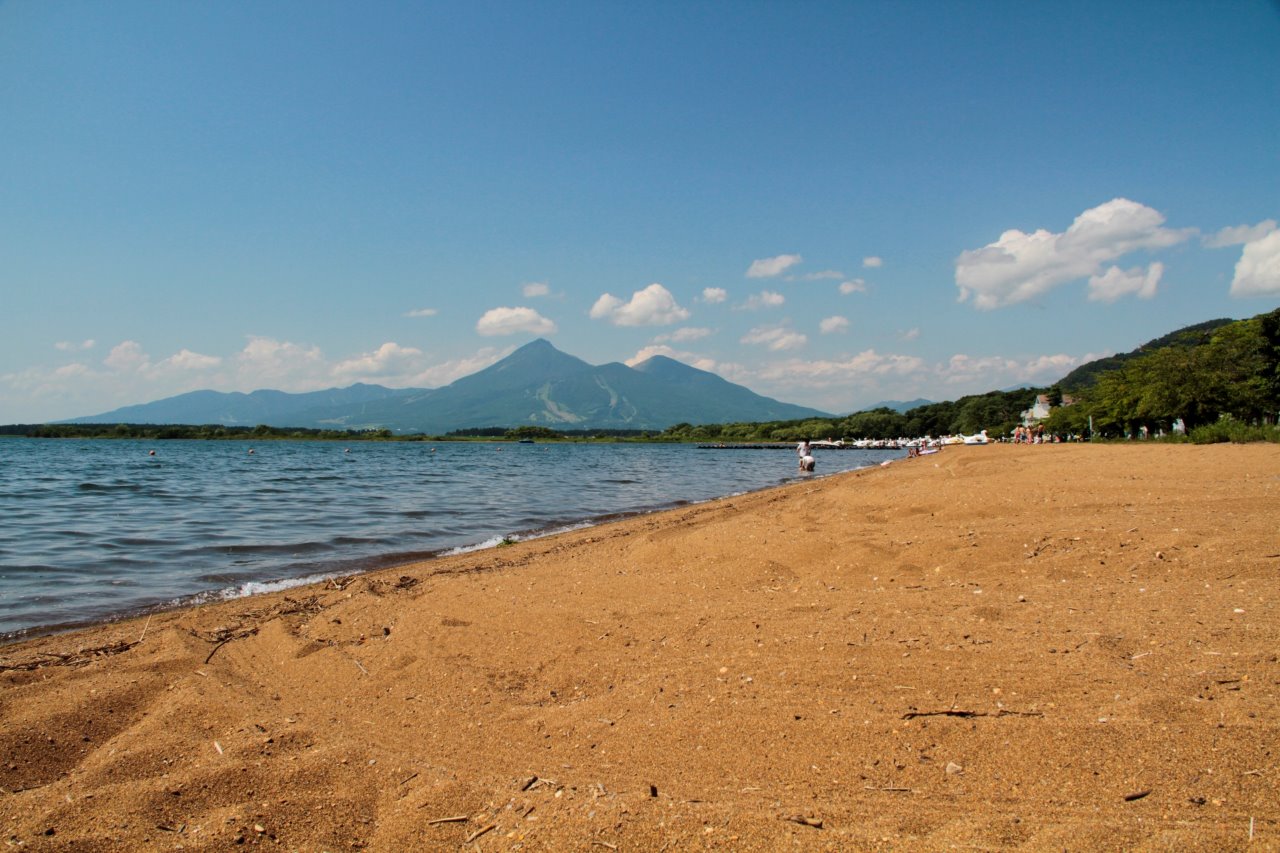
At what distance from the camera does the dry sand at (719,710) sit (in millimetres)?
2873

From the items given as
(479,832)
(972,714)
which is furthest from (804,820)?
(479,832)

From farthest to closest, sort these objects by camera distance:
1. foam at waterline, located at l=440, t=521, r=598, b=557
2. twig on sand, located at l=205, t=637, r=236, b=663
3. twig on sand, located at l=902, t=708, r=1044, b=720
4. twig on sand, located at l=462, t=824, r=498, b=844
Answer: foam at waterline, located at l=440, t=521, r=598, b=557 < twig on sand, located at l=205, t=637, r=236, b=663 < twig on sand, located at l=902, t=708, r=1044, b=720 < twig on sand, located at l=462, t=824, r=498, b=844

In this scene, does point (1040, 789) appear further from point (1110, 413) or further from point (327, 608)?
point (1110, 413)

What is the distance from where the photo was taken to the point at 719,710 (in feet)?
13.1

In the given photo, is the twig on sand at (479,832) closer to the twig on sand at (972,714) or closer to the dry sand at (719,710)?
the dry sand at (719,710)

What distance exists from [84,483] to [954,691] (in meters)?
36.9

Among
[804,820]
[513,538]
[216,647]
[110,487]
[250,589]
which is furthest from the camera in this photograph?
[110,487]

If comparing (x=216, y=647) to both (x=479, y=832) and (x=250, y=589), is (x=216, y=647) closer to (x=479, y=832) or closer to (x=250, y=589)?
(x=250, y=589)

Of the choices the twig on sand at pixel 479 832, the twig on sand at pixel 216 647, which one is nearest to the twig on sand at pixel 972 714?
the twig on sand at pixel 479 832

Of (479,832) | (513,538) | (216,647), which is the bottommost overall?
(513,538)

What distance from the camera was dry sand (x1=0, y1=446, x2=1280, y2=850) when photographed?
2.87m

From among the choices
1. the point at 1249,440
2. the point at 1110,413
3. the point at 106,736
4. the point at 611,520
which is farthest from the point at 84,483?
the point at 1110,413

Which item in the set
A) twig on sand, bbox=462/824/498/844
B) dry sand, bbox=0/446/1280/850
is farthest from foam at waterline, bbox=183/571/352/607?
twig on sand, bbox=462/824/498/844

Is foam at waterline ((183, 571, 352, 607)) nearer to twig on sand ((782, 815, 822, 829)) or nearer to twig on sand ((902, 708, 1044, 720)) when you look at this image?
twig on sand ((782, 815, 822, 829))
